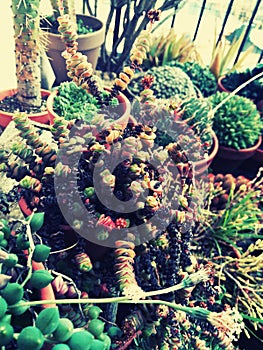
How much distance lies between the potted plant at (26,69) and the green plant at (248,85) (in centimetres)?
85

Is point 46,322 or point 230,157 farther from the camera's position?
point 230,157

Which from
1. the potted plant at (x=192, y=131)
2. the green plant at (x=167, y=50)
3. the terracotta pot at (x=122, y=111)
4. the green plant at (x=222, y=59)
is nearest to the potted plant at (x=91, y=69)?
the terracotta pot at (x=122, y=111)

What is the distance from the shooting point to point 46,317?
54cm

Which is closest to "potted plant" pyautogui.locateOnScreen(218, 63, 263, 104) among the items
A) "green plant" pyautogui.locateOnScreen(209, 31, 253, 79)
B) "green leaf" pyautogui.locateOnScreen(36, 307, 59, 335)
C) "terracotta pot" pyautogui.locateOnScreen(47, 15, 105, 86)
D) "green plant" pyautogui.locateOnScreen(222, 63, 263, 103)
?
"green plant" pyautogui.locateOnScreen(222, 63, 263, 103)

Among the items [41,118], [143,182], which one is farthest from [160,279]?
[41,118]

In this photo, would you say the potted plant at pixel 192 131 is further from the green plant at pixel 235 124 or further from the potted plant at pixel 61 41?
the potted plant at pixel 61 41

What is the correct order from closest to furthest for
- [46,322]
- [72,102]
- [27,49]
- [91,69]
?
[46,322]
[91,69]
[72,102]
[27,49]

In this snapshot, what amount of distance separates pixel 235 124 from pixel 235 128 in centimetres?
2

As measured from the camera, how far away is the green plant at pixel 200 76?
1755mm

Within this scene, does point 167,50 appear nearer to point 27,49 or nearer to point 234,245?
point 27,49

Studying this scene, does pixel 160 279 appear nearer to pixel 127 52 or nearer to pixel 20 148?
pixel 20 148

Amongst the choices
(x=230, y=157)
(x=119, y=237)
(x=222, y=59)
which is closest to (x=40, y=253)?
(x=119, y=237)

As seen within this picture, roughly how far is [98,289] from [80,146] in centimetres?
32

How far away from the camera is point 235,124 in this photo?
148 cm
